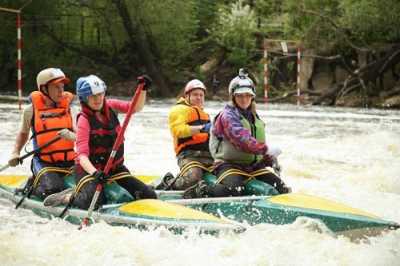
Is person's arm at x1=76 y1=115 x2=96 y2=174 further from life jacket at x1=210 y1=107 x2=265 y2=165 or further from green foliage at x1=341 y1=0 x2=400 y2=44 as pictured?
green foliage at x1=341 y1=0 x2=400 y2=44

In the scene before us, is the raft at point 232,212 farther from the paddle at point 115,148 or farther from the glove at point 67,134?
the glove at point 67,134

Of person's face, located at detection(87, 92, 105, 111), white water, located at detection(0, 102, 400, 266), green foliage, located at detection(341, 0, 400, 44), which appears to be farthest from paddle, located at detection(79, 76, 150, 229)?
green foliage, located at detection(341, 0, 400, 44)

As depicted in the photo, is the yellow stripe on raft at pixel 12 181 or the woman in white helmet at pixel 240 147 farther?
the yellow stripe on raft at pixel 12 181

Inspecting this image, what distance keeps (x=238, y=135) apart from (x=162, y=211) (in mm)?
960

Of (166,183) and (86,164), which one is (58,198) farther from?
(166,183)

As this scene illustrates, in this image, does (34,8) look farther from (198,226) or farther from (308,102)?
(198,226)

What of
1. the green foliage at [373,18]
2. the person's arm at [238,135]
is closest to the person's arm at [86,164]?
the person's arm at [238,135]

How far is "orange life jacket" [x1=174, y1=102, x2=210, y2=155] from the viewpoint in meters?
6.50

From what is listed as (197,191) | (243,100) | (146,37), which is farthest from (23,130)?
(146,37)

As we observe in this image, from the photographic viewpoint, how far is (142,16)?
2148 cm

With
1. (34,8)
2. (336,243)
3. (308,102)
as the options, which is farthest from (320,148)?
(34,8)

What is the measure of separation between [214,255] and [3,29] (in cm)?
1840

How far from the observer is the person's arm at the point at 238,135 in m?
5.56

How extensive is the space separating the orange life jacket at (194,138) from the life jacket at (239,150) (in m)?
0.60
